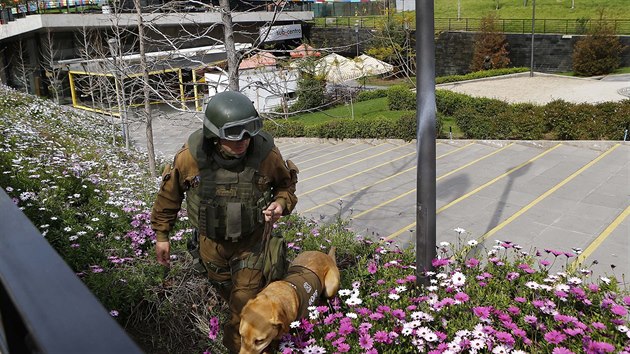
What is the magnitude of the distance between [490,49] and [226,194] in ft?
99.5

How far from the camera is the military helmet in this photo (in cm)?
279

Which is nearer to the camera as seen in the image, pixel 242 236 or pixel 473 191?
pixel 242 236

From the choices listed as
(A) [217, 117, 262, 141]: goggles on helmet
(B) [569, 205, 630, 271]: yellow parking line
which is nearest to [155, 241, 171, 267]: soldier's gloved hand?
(A) [217, 117, 262, 141]: goggles on helmet

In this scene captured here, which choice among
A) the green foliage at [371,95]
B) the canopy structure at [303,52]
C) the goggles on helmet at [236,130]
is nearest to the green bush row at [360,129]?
the canopy structure at [303,52]

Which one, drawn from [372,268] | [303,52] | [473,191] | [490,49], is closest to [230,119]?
[372,268]

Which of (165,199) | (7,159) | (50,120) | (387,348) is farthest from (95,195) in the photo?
(50,120)

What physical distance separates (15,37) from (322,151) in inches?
805

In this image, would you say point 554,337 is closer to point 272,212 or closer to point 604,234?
point 272,212

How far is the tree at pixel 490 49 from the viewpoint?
3017 centimetres

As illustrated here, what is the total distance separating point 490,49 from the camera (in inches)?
1195

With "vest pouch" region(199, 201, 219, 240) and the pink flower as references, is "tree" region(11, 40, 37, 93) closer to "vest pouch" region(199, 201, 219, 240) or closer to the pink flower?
"vest pouch" region(199, 201, 219, 240)

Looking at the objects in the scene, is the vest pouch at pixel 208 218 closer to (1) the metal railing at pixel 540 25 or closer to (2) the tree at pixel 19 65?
(2) the tree at pixel 19 65

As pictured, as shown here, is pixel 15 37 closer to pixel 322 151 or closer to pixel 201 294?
pixel 322 151

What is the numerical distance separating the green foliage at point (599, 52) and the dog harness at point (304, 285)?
27.6m
